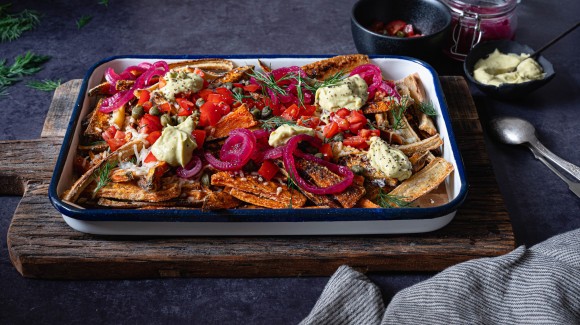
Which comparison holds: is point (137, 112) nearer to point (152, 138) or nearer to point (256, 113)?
point (152, 138)

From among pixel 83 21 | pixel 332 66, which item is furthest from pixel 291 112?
pixel 83 21

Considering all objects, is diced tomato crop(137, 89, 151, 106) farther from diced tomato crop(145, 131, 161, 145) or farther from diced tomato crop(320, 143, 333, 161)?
diced tomato crop(320, 143, 333, 161)

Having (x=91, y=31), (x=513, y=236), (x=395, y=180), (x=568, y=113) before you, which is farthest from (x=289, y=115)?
(x=91, y=31)

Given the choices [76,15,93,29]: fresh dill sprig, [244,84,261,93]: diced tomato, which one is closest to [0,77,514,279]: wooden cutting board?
[244,84,261,93]: diced tomato

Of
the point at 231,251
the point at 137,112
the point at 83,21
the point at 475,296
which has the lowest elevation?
the point at 83,21

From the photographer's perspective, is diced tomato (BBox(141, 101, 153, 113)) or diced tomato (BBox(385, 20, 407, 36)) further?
diced tomato (BBox(385, 20, 407, 36))

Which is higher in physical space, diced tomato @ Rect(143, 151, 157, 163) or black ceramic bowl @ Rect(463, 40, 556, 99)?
diced tomato @ Rect(143, 151, 157, 163)
